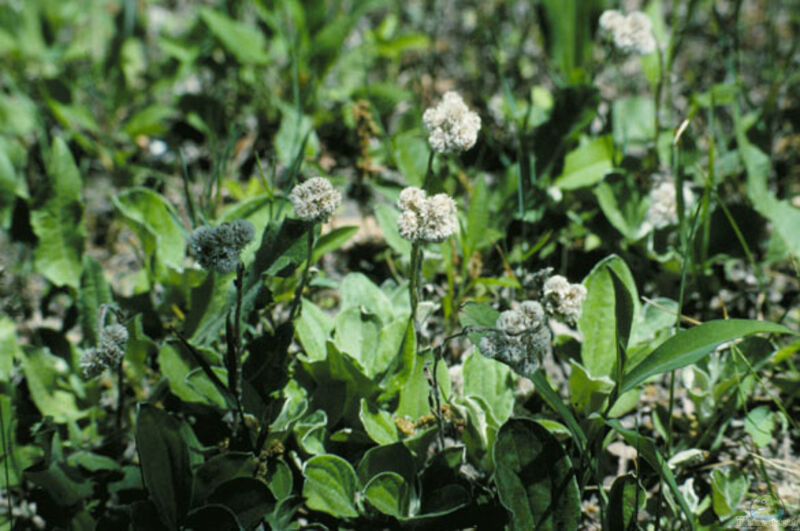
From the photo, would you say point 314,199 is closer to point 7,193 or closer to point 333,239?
point 333,239

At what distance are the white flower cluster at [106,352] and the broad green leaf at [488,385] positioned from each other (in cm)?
97

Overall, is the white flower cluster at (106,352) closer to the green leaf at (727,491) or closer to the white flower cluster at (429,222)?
the white flower cluster at (429,222)

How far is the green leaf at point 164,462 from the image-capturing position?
1819 millimetres

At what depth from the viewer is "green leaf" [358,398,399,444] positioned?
2.00 m

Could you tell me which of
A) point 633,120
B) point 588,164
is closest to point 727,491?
point 588,164

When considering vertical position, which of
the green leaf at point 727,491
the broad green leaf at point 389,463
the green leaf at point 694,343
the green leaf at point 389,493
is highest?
the green leaf at point 694,343

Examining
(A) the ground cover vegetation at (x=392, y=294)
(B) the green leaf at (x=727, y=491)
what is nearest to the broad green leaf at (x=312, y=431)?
(A) the ground cover vegetation at (x=392, y=294)

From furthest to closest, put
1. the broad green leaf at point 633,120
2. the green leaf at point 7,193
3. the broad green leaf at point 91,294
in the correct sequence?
the broad green leaf at point 633,120 < the green leaf at point 7,193 < the broad green leaf at point 91,294

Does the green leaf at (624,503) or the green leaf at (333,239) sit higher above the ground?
the green leaf at (333,239)

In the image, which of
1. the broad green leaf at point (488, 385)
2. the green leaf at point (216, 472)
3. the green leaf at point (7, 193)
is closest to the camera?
the green leaf at point (216, 472)

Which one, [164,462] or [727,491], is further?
[727,491]

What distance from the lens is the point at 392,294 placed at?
2.57 meters

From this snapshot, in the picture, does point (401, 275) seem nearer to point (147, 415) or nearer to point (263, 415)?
point (263, 415)

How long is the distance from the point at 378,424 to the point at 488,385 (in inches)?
14.8
